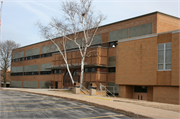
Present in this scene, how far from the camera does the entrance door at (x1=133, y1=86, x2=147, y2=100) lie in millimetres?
24625

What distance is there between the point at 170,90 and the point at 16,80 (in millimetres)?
57820

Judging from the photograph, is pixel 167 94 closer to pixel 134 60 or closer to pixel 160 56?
pixel 160 56

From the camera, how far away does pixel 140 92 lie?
25.2 m

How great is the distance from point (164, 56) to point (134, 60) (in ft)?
12.8

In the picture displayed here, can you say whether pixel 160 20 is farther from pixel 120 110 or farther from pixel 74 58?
pixel 120 110

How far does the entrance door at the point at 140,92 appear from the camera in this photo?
2462 centimetres

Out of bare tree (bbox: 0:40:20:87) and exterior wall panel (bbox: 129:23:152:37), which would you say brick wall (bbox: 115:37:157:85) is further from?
bare tree (bbox: 0:40:20:87)

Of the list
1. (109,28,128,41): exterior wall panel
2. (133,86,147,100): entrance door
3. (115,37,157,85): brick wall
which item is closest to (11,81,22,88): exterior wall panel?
(109,28,128,41): exterior wall panel

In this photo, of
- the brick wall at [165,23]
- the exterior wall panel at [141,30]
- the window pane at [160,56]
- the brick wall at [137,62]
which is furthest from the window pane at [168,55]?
the exterior wall panel at [141,30]

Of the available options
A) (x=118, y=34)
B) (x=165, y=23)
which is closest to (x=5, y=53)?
(x=118, y=34)

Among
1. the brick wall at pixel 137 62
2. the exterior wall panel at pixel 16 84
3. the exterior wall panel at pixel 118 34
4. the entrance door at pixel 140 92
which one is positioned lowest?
the exterior wall panel at pixel 16 84

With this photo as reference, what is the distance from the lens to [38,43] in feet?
195

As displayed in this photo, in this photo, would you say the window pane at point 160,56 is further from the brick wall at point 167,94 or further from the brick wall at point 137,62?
the brick wall at point 167,94

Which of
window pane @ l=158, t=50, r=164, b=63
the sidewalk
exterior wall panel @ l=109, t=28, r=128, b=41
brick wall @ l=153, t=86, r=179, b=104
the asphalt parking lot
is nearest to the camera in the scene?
the asphalt parking lot
